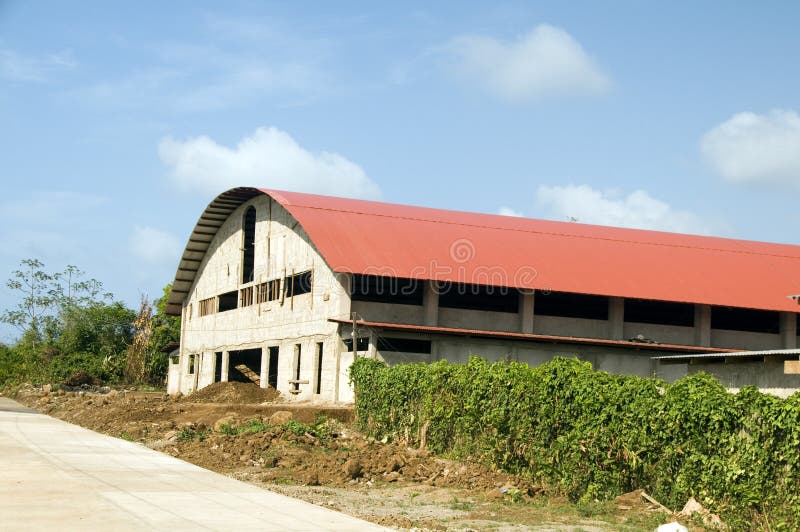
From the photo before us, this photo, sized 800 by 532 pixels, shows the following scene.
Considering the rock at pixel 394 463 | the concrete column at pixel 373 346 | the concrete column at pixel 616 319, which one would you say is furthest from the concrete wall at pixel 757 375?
the concrete column at pixel 616 319

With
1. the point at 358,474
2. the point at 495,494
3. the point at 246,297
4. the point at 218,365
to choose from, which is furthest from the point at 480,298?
the point at 495,494

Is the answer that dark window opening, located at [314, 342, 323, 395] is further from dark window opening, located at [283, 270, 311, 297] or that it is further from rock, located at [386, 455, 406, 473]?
rock, located at [386, 455, 406, 473]

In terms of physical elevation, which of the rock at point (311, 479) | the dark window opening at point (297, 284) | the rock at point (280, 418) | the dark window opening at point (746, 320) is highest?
the dark window opening at point (297, 284)

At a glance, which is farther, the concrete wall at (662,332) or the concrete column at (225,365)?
the concrete column at (225,365)

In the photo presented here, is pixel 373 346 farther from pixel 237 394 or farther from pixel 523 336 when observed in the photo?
pixel 237 394

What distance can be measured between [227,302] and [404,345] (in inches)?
582

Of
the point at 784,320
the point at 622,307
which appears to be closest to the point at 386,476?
the point at 622,307

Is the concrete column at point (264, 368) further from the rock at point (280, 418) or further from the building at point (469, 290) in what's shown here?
the rock at point (280, 418)

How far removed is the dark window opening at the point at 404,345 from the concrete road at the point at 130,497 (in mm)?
13168

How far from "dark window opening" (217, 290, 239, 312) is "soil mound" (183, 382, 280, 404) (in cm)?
726

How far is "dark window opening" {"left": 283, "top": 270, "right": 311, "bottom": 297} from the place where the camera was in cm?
3708

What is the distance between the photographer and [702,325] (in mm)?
37875

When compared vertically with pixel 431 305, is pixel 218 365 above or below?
below

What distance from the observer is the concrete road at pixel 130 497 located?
11773 millimetres
